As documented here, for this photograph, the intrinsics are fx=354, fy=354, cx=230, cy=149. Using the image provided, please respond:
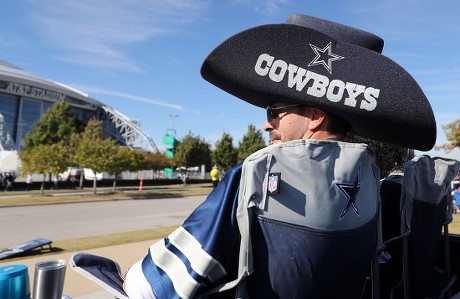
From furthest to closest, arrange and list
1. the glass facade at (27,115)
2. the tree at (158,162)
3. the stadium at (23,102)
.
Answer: the glass facade at (27,115), the stadium at (23,102), the tree at (158,162)

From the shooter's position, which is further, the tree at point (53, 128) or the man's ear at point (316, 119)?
the tree at point (53, 128)

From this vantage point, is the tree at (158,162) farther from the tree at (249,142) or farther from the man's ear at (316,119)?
the man's ear at (316,119)

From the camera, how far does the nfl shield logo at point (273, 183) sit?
3.74 ft

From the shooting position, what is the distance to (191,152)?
4500 centimetres

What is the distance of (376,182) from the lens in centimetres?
159

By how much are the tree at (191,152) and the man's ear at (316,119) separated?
43.3 meters

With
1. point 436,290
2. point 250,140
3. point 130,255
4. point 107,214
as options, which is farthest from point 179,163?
point 436,290

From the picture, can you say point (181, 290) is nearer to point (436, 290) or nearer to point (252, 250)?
point (252, 250)

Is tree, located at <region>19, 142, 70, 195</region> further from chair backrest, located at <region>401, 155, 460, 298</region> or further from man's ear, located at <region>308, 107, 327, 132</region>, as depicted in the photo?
man's ear, located at <region>308, 107, 327, 132</region>

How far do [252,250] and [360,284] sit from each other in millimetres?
549

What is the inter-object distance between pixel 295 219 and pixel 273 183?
0.48 ft

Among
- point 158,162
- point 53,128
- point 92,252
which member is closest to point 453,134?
point 92,252

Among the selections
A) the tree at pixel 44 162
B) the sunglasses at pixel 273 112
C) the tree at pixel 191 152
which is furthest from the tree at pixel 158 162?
the sunglasses at pixel 273 112

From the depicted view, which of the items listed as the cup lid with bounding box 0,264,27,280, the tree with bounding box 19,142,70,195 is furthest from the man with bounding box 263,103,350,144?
the tree with bounding box 19,142,70,195
